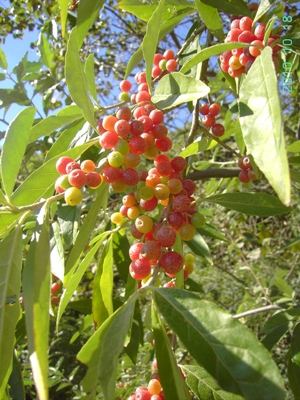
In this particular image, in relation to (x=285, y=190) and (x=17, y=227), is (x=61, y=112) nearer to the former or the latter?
(x=17, y=227)

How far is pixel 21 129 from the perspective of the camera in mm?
675

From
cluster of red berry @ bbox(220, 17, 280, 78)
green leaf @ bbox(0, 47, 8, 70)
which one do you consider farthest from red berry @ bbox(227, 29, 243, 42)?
green leaf @ bbox(0, 47, 8, 70)

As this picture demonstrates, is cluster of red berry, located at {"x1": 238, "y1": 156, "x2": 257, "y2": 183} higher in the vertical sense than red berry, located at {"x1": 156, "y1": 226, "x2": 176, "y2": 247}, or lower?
higher

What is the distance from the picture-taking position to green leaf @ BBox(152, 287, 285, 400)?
0.46 m

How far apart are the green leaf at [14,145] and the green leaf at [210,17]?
509 millimetres

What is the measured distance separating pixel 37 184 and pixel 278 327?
A: 1.03m

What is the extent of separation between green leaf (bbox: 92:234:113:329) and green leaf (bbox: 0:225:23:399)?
0.81ft

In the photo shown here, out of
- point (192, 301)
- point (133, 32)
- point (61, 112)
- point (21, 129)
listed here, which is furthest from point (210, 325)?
point (133, 32)

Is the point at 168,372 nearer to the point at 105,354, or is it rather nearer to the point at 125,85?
the point at 105,354

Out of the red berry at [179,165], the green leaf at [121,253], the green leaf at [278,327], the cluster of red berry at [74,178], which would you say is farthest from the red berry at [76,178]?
the green leaf at [278,327]

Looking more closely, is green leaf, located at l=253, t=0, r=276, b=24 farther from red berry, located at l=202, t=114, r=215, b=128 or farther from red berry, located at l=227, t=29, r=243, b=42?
red berry, located at l=202, t=114, r=215, b=128

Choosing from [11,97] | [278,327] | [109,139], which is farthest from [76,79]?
[11,97]

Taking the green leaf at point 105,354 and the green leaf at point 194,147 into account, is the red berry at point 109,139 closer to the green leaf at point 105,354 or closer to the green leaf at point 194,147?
the green leaf at point 194,147

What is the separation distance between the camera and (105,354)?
0.51 metres
